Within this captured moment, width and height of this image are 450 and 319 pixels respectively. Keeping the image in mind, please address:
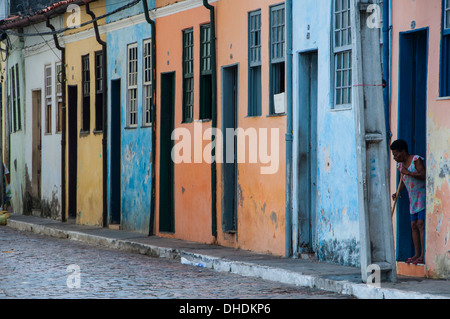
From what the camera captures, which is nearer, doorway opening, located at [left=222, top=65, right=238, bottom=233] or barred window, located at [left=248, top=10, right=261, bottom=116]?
barred window, located at [left=248, top=10, right=261, bottom=116]

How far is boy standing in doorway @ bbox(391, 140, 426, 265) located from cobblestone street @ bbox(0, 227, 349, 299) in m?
1.44

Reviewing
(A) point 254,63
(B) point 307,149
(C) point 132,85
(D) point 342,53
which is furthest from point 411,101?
(C) point 132,85

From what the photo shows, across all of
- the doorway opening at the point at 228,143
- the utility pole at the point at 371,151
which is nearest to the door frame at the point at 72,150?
the doorway opening at the point at 228,143

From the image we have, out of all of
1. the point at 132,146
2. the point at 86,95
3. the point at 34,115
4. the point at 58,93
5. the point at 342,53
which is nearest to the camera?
the point at 342,53

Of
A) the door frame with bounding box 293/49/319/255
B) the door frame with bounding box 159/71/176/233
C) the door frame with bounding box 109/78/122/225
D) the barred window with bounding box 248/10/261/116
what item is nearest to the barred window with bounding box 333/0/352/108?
→ the door frame with bounding box 293/49/319/255

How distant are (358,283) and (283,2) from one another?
5.67 m

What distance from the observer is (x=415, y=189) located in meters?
12.3

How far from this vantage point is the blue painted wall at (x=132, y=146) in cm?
2052

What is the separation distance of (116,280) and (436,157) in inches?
169

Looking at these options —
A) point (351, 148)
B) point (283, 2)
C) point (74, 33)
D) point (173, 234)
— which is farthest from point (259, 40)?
point (74, 33)

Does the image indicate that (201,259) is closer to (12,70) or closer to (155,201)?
(155,201)

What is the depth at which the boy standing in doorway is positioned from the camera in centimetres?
1220

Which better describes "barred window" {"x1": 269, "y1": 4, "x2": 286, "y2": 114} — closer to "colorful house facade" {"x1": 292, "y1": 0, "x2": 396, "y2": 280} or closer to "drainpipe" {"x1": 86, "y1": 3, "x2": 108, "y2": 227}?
"colorful house facade" {"x1": 292, "y1": 0, "x2": 396, "y2": 280}

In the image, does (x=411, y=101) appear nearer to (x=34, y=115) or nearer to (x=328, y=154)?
(x=328, y=154)
